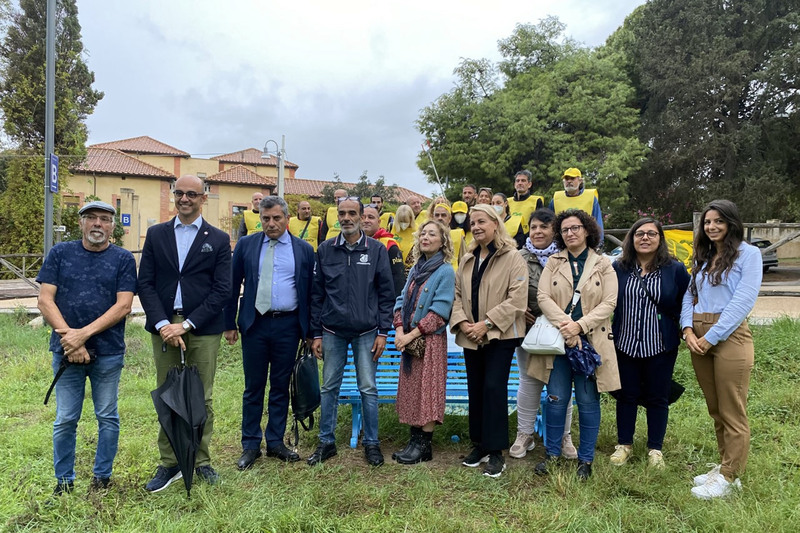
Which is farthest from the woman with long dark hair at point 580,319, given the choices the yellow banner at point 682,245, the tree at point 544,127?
the tree at point 544,127

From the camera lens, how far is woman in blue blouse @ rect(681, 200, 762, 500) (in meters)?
3.29

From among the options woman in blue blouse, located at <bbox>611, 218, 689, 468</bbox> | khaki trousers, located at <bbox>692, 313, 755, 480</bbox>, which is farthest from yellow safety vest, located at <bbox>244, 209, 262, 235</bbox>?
khaki trousers, located at <bbox>692, 313, 755, 480</bbox>

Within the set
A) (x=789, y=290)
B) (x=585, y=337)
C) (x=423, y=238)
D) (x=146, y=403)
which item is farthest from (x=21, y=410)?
(x=789, y=290)

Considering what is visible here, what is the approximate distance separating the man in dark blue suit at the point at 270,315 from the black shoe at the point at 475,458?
1327mm

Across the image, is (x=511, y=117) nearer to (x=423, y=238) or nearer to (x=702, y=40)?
(x=702, y=40)

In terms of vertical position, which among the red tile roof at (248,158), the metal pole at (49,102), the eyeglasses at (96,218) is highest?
the red tile roof at (248,158)

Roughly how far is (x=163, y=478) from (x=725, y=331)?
3.85m

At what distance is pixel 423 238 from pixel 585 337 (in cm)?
139

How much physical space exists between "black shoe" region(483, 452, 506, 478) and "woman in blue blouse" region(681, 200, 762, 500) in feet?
4.09

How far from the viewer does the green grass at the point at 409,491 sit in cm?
300

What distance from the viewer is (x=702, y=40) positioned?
17172mm

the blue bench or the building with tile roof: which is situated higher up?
the building with tile roof

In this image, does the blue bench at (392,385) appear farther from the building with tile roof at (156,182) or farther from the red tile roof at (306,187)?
the red tile roof at (306,187)

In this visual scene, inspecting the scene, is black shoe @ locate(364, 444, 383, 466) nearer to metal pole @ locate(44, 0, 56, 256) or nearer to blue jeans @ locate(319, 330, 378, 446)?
blue jeans @ locate(319, 330, 378, 446)
